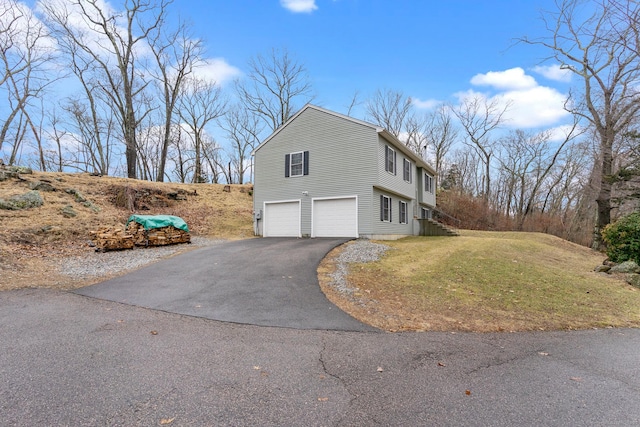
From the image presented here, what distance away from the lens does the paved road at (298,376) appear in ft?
8.40

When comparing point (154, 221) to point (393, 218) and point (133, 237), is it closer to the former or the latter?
point (133, 237)

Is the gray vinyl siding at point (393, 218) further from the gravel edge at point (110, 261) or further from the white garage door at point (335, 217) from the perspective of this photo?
the gravel edge at point (110, 261)

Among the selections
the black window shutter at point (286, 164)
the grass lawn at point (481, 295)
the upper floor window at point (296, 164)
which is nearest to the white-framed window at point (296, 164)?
the upper floor window at point (296, 164)

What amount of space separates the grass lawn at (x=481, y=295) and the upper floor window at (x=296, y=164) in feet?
23.9

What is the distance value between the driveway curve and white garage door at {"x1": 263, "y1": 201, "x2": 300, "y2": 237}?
17.6 feet

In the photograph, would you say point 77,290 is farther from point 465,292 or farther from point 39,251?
point 465,292

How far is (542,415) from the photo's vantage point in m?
2.62

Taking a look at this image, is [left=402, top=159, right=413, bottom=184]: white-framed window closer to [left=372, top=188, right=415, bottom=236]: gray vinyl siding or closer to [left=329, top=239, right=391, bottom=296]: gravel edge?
[left=372, top=188, right=415, bottom=236]: gray vinyl siding

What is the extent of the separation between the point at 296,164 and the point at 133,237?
784 centimetres

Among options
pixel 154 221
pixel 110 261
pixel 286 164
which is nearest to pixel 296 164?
pixel 286 164

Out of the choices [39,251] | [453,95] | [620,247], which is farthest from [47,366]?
[453,95]

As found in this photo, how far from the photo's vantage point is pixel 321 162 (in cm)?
1529

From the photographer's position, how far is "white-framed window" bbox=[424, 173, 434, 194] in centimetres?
2212

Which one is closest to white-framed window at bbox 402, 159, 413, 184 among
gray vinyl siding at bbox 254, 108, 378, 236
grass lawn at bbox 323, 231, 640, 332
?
gray vinyl siding at bbox 254, 108, 378, 236
